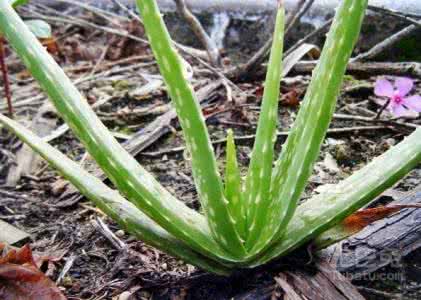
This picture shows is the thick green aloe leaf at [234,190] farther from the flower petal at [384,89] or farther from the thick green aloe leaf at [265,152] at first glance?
the flower petal at [384,89]

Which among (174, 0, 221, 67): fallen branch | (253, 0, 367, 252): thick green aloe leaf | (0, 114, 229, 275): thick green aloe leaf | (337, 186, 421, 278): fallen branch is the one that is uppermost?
(253, 0, 367, 252): thick green aloe leaf

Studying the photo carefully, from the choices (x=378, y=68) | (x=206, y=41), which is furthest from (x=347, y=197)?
(x=206, y=41)

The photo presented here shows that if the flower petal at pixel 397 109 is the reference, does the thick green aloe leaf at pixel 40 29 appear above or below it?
above

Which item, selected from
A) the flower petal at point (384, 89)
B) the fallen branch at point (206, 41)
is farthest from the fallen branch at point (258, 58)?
the flower petal at point (384, 89)

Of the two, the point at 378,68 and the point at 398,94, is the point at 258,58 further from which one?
the point at 398,94

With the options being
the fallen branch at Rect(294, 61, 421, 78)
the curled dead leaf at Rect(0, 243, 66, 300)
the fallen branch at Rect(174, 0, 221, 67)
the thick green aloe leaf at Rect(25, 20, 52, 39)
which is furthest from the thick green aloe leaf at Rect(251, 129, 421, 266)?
the fallen branch at Rect(174, 0, 221, 67)

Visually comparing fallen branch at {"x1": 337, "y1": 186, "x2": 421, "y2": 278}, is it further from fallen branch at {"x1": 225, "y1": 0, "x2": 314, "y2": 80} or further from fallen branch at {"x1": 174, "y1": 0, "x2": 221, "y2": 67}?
fallen branch at {"x1": 174, "y1": 0, "x2": 221, "y2": 67}

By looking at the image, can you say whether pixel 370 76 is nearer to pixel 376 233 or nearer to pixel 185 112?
pixel 376 233

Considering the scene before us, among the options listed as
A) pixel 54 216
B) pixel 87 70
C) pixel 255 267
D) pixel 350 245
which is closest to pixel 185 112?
pixel 255 267
